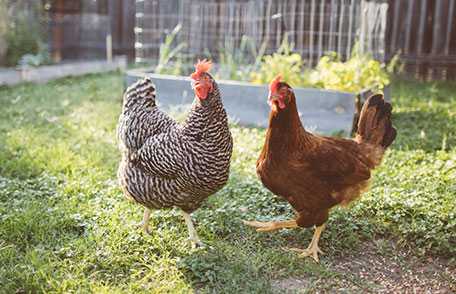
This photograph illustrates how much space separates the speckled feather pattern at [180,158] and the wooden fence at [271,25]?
13.0ft

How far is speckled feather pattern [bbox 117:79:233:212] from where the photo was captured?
3191 mm

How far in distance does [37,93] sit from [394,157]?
5.79m

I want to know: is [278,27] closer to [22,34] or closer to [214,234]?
[214,234]

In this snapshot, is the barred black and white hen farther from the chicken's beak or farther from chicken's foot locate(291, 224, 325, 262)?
chicken's foot locate(291, 224, 325, 262)

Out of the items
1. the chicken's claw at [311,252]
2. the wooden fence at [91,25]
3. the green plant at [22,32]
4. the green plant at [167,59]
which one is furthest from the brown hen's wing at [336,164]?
the wooden fence at [91,25]

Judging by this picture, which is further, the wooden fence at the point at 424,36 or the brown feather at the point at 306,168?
the wooden fence at the point at 424,36

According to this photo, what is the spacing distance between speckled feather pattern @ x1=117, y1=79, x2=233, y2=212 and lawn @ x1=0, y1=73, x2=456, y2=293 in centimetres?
34

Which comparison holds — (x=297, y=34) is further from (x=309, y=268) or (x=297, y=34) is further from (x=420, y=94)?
(x=309, y=268)

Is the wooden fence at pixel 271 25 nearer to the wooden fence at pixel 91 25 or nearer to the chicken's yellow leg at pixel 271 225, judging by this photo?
the chicken's yellow leg at pixel 271 225

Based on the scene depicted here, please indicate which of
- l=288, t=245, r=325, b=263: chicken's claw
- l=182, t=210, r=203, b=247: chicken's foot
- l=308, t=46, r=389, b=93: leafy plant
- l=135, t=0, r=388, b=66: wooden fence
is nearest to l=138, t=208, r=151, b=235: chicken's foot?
l=182, t=210, r=203, b=247: chicken's foot

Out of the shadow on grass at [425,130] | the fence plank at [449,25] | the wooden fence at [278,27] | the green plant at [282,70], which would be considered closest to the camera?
the shadow on grass at [425,130]

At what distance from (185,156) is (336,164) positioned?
3.31 ft

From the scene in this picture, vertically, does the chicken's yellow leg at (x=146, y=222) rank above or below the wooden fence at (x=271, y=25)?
below

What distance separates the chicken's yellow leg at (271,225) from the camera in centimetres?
355
